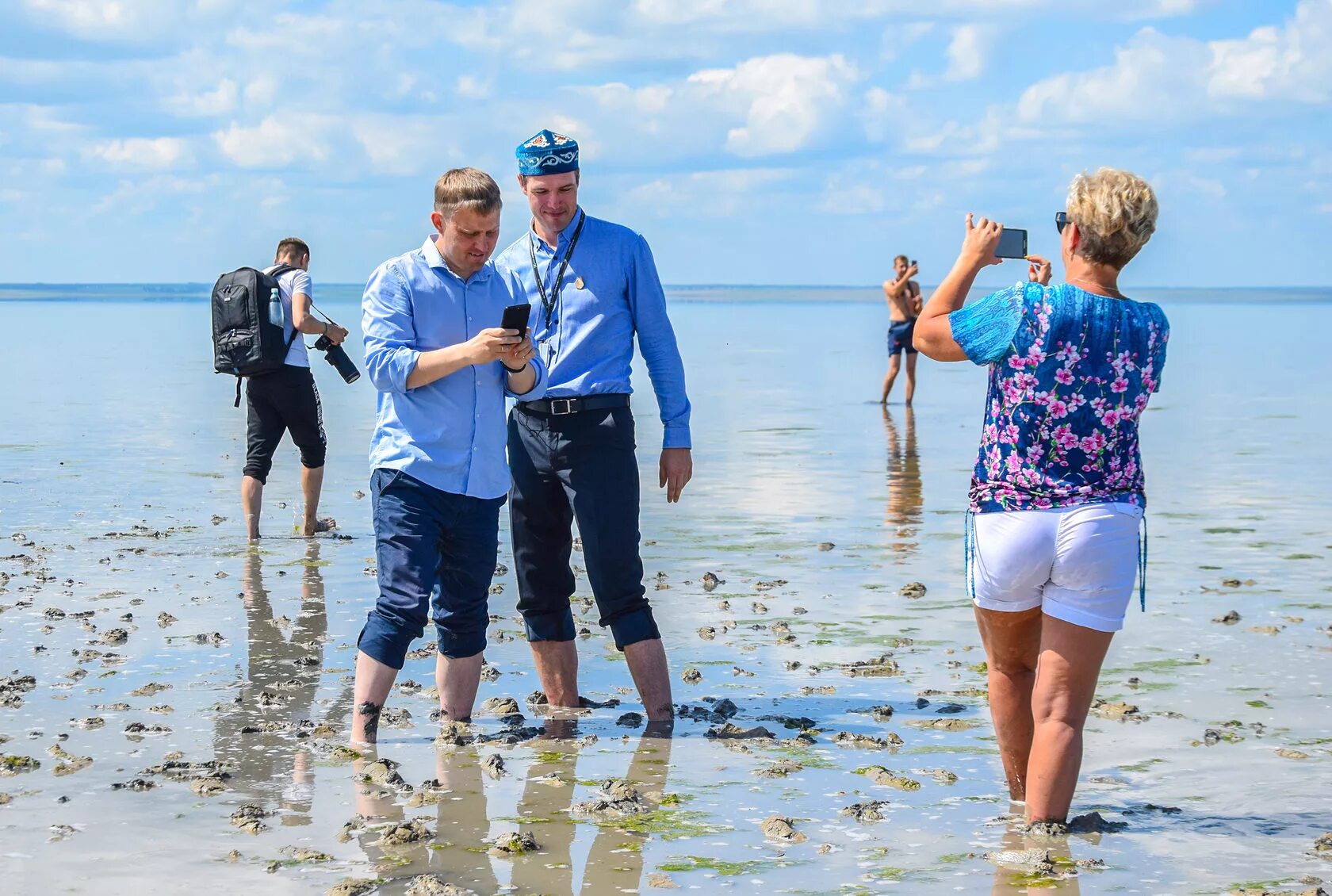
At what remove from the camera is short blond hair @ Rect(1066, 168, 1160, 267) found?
427 cm

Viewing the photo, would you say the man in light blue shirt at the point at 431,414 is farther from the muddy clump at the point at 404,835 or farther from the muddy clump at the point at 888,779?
the muddy clump at the point at 888,779

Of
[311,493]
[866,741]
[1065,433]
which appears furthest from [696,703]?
[311,493]

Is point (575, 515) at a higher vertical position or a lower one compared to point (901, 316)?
lower

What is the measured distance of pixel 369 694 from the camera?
5703 millimetres

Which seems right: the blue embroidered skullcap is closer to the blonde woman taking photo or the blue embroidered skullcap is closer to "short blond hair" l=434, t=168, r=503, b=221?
"short blond hair" l=434, t=168, r=503, b=221

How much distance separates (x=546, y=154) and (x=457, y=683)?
6.79 feet

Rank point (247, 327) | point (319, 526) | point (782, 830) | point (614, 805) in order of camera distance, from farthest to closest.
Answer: point (319, 526)
point (247, 327)
point (614, 805)
point (782, 830)

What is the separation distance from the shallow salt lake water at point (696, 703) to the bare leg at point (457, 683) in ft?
0.48

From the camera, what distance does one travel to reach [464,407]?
18.4ft

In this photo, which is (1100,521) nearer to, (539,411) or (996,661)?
(996,661)

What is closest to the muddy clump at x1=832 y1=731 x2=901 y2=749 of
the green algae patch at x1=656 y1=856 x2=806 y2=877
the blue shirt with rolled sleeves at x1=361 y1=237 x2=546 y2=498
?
the green algae patch at x1=656 y1=856 x2=806 y2=877

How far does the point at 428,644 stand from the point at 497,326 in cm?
244

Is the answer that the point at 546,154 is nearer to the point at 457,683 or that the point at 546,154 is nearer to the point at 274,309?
the point at 457,683

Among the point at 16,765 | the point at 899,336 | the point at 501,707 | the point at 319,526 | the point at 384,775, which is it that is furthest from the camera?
the point at 899,336
